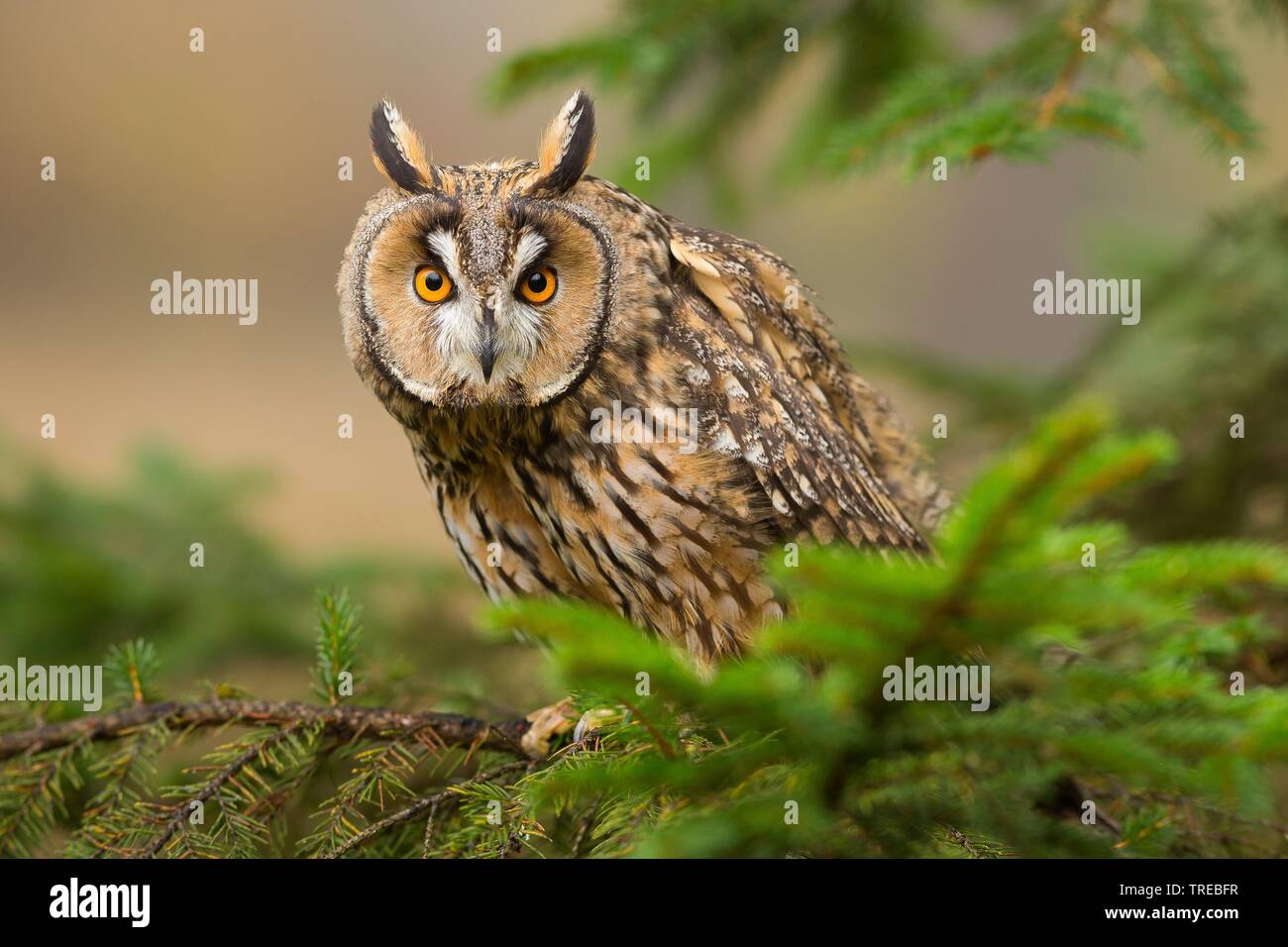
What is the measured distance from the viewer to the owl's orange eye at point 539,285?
6.01ft

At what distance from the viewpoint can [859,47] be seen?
2947 millimetres

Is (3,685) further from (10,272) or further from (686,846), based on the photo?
(10,272)

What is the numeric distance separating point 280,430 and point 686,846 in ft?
20.5

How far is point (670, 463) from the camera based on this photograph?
1.89m

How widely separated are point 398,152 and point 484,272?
346 mm

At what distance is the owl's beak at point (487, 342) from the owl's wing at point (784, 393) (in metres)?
0.37

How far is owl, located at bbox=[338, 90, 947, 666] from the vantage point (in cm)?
182

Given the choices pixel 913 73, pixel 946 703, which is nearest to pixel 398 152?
pixel 913 73

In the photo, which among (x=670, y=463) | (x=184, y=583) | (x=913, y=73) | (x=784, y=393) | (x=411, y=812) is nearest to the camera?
(x=411, y=812)

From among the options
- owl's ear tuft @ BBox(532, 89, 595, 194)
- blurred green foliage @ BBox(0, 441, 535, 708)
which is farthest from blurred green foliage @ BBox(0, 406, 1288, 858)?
blurred green foliage @ BBox(0, 441, 535, 708)

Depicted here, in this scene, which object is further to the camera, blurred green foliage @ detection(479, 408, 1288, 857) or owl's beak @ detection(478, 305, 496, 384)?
Answer: owl's beak @ detection(478, 305, 496, 384)

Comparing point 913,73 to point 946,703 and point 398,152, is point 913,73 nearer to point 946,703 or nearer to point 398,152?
point 398,152

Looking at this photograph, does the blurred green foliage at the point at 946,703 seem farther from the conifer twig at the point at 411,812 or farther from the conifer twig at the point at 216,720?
the conifer twig at the point at 216,720

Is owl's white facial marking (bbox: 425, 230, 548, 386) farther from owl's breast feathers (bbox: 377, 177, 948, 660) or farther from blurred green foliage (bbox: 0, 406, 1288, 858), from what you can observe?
blurred green foliage (bbox: 0, 406, 1288, 858)
